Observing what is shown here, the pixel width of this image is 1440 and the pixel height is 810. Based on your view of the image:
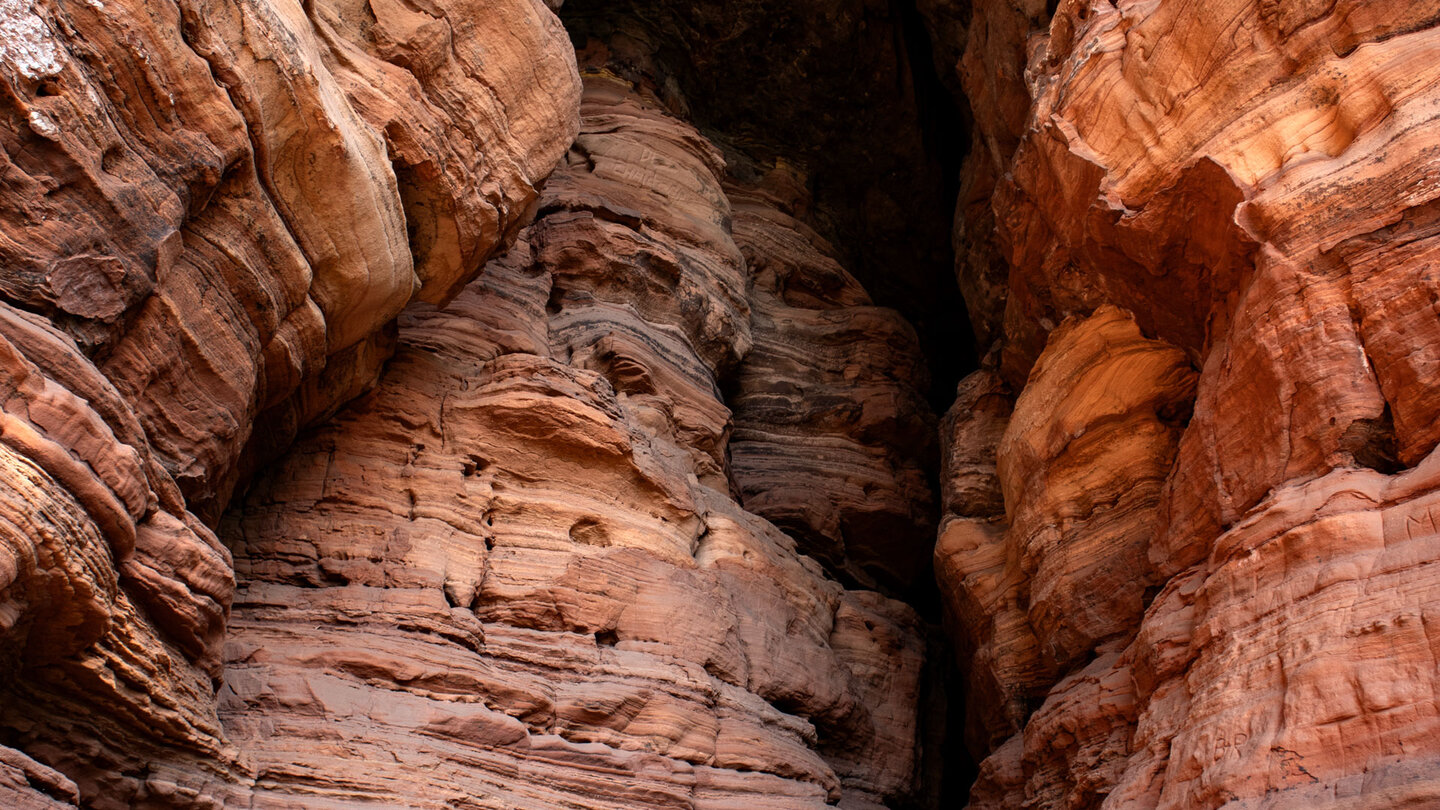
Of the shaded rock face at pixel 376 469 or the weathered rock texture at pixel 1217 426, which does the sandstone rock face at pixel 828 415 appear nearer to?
the shaded rock face at pixel 376 469

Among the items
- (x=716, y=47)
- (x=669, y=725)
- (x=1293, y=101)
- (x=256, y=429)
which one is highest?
(x=716, y=47)

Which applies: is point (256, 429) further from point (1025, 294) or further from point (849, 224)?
point (849, 224)

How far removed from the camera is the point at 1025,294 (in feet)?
45.4

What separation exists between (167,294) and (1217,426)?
314 inches

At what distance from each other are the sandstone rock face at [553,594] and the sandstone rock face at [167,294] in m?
0.89

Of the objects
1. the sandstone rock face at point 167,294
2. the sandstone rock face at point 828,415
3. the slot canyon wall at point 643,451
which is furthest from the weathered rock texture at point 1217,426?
the sandstone rock face at point 167,294

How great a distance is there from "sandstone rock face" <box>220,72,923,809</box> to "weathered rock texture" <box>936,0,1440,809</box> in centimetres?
198

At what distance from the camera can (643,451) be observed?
501 inches

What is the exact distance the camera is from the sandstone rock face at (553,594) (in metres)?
9.41

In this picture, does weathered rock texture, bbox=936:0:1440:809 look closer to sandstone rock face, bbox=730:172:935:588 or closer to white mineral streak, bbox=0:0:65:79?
sandstone rock face, bbox=730:172:935:588

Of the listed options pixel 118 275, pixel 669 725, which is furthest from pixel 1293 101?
pixel 118 275

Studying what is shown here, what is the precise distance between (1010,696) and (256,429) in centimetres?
789

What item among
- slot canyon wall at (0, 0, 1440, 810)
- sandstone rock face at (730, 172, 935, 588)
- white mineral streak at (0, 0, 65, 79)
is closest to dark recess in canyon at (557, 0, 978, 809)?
sandstone rock face at (730, 172, 935, 588)

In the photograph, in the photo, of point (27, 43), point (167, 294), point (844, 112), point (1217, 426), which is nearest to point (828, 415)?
point (844, 112)
